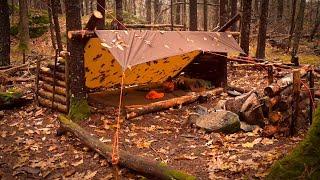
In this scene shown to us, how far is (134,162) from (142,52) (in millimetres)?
2749

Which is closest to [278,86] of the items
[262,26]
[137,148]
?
[137,148]

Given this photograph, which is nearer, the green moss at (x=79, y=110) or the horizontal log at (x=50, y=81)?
the green moss at (x=79, y=110)

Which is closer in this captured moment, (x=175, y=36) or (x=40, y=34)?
(x=175, y=36)

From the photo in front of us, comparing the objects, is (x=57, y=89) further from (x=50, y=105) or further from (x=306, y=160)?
(x=306, y=160)

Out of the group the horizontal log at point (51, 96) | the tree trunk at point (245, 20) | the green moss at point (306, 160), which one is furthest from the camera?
the tree trunk at point (245, 20)

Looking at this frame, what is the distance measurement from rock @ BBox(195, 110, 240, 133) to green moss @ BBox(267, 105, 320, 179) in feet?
11.9

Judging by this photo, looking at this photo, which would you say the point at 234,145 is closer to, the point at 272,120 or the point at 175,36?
the point at 272,120

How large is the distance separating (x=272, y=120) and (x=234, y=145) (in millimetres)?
1104

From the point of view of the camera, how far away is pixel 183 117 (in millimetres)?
9469

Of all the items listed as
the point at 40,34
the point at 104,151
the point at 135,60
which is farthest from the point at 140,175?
the point at 40,34

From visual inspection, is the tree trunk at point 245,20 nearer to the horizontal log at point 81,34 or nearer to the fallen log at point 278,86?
the fallen log at point 278,86

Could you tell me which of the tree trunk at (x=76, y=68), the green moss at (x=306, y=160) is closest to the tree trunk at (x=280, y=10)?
the tree trunk at (x=76, y=68)

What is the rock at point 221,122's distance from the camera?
780 centimetres

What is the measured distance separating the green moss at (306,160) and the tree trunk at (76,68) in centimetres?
579
